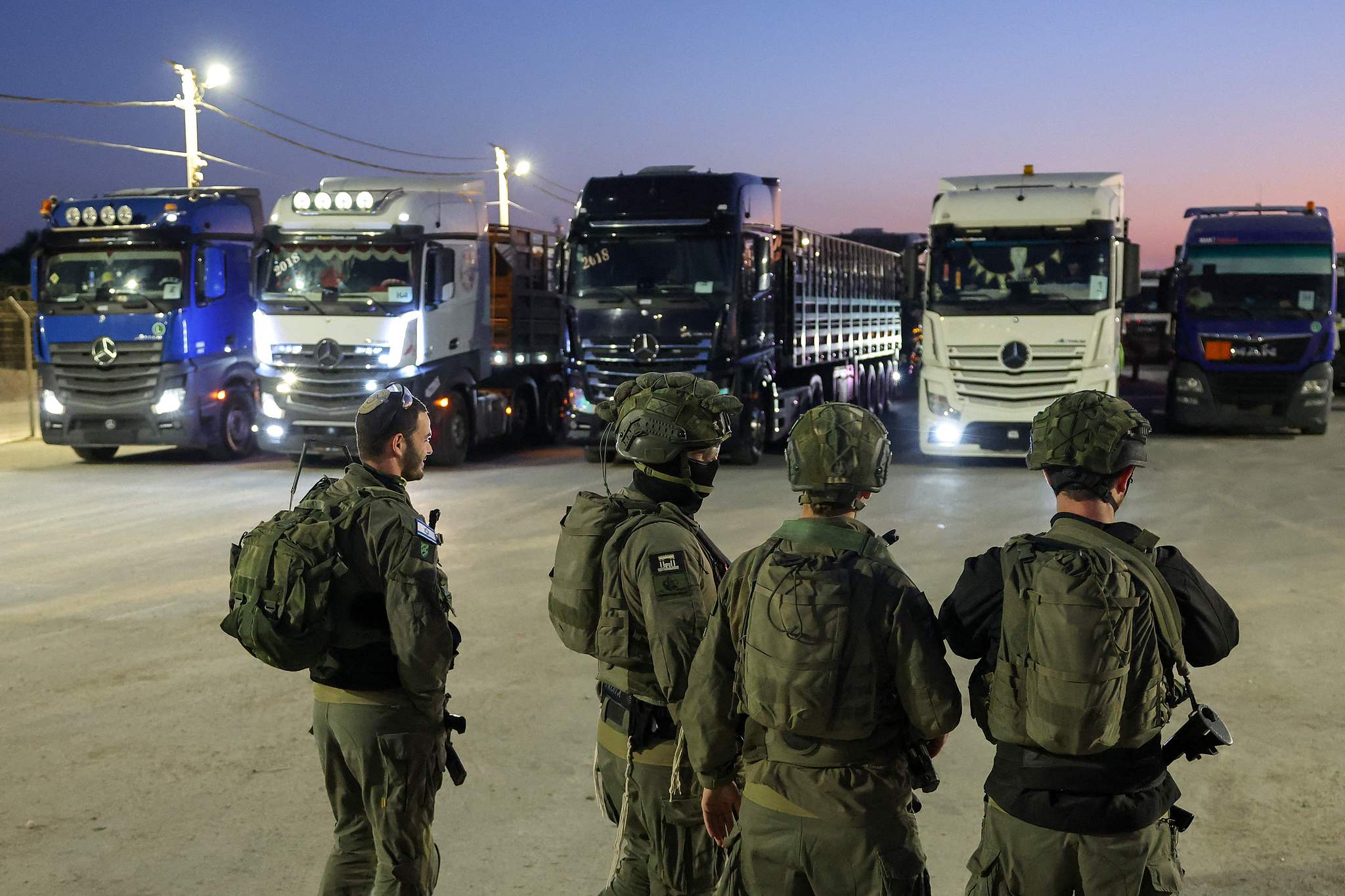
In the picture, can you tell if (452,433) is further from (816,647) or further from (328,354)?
(816,647)

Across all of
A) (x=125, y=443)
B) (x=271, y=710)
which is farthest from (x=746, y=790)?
(x=125, y=443)

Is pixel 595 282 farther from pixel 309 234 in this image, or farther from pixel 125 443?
pixel 125 443

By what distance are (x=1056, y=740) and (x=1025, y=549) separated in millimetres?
411

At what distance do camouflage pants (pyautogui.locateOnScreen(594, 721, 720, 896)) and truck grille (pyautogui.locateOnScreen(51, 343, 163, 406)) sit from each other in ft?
47.1

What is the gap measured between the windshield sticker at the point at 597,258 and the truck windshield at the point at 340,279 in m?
2.14

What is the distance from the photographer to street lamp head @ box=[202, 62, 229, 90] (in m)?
27.0

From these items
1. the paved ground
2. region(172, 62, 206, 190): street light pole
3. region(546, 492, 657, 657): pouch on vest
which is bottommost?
the paved ground

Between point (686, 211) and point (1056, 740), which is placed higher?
point (686, 211)

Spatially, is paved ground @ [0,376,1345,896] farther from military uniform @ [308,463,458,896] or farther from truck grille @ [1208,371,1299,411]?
truck grille @ [1208,371,1299,411]

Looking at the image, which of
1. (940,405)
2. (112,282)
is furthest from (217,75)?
(940,405)

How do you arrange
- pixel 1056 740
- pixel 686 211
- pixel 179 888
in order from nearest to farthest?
pixel 1056 740, pixel 179 888, pixel 686 211

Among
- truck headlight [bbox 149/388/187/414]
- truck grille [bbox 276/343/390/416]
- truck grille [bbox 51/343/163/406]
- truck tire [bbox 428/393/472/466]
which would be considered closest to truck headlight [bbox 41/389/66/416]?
truck grille [bbox 51/343/163/406]

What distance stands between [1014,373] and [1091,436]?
12407mm

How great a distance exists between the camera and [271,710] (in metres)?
6.16
